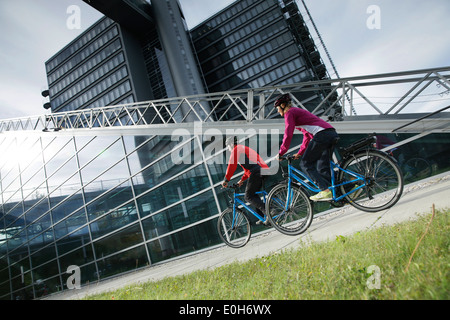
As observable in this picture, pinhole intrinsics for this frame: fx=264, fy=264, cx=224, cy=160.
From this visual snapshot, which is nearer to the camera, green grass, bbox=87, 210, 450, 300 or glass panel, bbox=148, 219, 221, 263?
green grass, bbox=87, 210, 450, 300

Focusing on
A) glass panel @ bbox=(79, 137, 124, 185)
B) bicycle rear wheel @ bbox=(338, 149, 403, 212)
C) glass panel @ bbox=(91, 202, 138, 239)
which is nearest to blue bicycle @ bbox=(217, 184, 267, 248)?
bicycle rear wheel @ bbox=(338, 149, 403, 212)

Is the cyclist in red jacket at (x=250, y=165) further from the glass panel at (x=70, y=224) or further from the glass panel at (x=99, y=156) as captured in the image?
the glass panel at (x=70, y=224)

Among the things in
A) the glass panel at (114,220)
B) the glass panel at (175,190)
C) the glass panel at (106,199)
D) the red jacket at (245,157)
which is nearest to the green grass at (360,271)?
the red jacket at (245,157)

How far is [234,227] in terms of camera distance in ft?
17.6

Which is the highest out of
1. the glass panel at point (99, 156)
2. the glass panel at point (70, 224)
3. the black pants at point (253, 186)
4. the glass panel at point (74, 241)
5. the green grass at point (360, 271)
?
the glass panel at point (99, 156)

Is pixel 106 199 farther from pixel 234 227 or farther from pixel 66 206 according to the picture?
pixel 234 227

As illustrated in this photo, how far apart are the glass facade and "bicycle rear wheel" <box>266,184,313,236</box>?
10.2 ft

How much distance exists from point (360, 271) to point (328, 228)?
2586 millimetres

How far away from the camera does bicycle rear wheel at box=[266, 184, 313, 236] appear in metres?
4.20

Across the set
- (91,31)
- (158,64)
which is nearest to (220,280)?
(158,64)

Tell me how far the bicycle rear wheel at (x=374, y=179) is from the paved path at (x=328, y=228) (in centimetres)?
20

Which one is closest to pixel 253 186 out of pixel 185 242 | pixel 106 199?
pixel 185 242

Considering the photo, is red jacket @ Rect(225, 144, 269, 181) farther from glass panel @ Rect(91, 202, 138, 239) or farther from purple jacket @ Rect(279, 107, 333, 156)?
glass panel @ Rect(91, 202, 138, 239)

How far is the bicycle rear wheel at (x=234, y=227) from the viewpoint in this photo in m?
5.31
